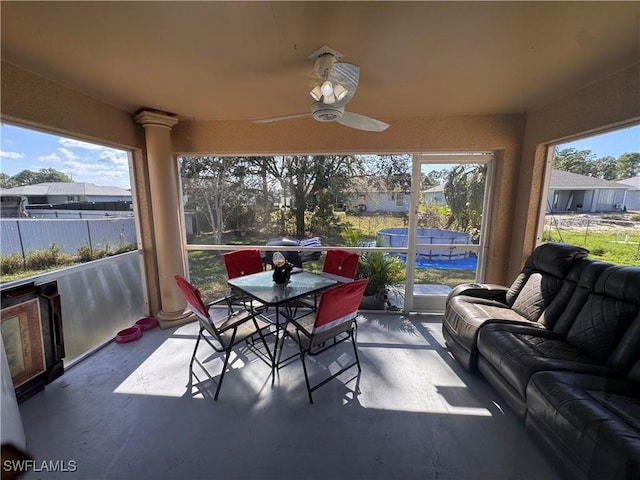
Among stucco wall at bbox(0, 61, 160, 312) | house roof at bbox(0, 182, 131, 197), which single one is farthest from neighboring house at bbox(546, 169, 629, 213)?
house roof at bbox(0, 182, 131, 197)

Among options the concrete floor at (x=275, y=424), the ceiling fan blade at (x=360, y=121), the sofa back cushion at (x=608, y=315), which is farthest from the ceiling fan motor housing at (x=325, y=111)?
the sofa back cushion at (x=608, y=315)

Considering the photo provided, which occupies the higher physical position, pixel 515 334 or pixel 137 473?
pixel 515 334

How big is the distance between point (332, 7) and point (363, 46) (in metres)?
0.39

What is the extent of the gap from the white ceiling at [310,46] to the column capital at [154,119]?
0.93 ft

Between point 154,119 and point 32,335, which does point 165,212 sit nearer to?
point 154,119

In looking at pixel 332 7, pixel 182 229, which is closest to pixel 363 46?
pixel 332 7

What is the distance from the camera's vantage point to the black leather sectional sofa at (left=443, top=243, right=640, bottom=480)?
3.98 ft

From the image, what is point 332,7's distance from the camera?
1327 mm

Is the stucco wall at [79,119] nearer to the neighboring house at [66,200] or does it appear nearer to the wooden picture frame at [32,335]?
the neighboring house at [66,200]

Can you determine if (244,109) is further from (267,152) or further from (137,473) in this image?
(137,473)

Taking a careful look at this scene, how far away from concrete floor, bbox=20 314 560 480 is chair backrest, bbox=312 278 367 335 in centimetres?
60

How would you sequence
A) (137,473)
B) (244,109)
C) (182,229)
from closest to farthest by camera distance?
(137,473), (244,109), (182,229)

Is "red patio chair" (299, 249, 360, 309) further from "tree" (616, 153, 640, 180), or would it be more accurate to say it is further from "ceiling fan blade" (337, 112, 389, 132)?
"tree" (616, 153, 640, 180)

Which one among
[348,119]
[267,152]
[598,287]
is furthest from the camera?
[267,152]
